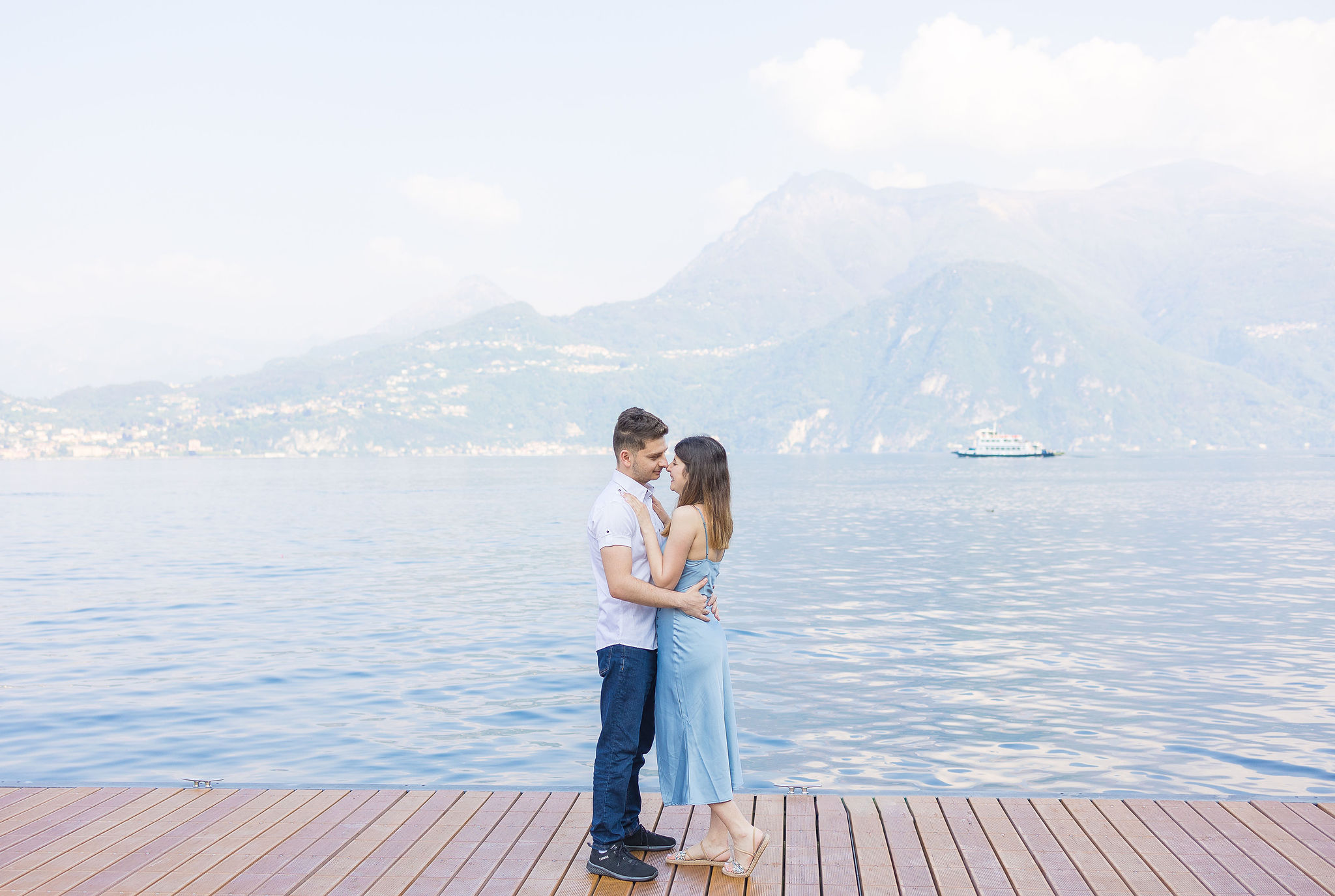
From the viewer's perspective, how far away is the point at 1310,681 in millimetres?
15148

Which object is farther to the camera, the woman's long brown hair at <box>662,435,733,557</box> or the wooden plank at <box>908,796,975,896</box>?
the woman's long brown hair at <box>662,435,733,557</box>

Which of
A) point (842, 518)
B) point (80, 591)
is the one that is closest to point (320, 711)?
point (80, 591)

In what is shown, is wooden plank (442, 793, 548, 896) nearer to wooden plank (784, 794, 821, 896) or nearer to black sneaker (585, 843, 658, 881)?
black sneaker (585, 843, 658, 881)

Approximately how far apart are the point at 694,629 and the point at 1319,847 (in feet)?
12.9

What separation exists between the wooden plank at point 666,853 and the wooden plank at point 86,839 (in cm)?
294

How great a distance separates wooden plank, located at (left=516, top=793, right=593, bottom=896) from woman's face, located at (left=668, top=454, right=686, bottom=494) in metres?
2.22

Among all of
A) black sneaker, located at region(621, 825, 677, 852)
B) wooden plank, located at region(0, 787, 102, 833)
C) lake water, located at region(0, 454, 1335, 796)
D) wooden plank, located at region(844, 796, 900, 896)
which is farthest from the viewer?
lake water, located at region(0, 454, 1335, 796)

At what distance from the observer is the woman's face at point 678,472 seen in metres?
6.00

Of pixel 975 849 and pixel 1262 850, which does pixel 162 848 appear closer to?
pixel 975 849

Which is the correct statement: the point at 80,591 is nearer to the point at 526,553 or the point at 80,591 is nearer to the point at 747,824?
the point at 526,553

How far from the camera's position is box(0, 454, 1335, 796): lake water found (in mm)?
11234

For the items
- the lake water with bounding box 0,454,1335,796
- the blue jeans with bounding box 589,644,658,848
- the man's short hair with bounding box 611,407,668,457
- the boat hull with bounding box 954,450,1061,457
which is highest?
the man's short hair with bounding box 611,407,668,457

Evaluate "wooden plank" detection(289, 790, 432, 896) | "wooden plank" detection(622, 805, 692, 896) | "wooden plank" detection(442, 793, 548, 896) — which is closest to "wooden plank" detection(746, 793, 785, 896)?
"wooden plank" detection(622, 805, 692, 896)

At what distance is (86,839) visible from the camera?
6691 millimetres
